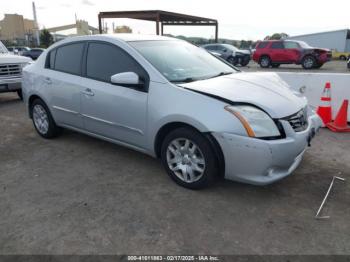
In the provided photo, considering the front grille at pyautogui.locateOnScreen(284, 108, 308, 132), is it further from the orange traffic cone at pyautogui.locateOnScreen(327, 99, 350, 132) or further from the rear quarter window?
the rear quarter window

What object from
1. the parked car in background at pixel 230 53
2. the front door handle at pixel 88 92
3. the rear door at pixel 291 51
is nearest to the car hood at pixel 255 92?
the front door handle at pixel 88 92

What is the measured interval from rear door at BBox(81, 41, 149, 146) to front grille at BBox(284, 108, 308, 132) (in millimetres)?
1549

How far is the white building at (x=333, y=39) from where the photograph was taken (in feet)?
141

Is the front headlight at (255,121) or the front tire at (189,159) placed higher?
the front headlight at (255,121)

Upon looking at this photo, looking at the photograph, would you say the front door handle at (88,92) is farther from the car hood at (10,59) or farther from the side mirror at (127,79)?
the car hood at (10,59)

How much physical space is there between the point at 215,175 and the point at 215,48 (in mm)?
18321

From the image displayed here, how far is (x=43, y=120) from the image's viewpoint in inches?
204

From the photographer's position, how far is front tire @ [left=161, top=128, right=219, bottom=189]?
3.15 metres

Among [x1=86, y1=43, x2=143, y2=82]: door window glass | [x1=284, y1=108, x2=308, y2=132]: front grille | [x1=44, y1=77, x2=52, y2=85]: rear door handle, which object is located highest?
[x1=86, y1=43, x2=143, y2=82]: door window glass

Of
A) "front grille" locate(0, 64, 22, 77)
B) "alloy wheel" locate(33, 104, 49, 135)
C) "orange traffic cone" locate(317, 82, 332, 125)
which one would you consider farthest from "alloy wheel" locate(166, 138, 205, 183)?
"front grille" locate(0, 64, 22, 77)

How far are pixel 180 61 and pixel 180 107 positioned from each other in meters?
0.92

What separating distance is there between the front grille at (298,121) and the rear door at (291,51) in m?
15.9

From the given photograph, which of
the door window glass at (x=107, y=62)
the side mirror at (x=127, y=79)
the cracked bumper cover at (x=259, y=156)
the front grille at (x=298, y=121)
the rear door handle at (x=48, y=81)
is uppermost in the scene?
the door window glass at (x=107, y=62)

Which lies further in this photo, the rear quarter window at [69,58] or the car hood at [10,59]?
the car hood at [10,59]
